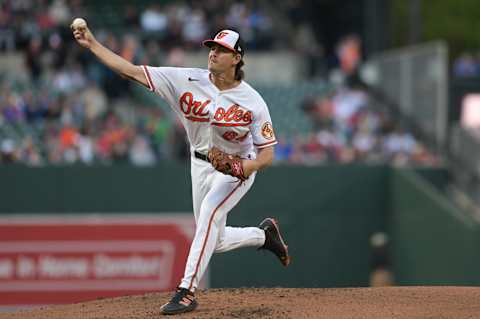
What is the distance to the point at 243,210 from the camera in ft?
46.5

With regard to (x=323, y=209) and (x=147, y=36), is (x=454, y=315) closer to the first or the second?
(x=323, y=209)

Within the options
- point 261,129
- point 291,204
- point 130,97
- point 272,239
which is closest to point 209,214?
point 261,129

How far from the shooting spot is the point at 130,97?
59.4 ft

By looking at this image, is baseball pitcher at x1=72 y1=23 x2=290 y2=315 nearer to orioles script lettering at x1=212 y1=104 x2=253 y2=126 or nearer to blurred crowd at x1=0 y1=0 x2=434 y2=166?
orioles script lettering at x1=212 y1=104 x2=253 y2=126

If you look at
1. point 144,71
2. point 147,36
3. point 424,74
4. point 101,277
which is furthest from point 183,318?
point 147,36

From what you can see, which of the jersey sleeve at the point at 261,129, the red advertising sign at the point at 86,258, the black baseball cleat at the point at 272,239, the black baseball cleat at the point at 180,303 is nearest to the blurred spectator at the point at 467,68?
the red advertising sign at the point at 86,258

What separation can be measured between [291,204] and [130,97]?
4.90m

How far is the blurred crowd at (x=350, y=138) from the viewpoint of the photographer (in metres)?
15.8

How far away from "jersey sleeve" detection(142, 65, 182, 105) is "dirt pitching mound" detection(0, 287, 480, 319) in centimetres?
162

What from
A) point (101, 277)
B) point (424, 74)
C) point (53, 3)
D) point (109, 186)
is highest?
point (53, 3)

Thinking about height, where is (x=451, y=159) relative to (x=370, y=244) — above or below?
above

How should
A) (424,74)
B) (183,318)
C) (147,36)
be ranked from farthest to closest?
(147,36) → (424,74) → (183,318)

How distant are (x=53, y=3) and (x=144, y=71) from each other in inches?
520

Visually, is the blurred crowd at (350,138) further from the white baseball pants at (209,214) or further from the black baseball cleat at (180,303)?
the black baseball cleat at (180,303)
